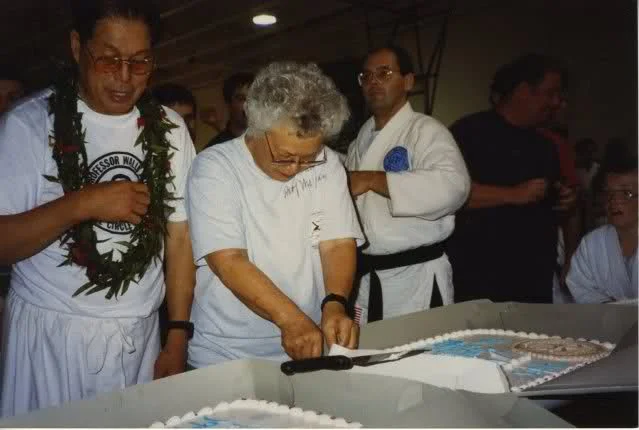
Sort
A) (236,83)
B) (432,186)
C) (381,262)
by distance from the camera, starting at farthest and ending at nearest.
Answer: (236,83) → (381,262) → (432,186)

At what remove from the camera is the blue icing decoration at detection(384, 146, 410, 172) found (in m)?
1.95

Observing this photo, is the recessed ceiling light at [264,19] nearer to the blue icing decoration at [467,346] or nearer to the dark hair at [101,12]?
the dark hair at [101,12]

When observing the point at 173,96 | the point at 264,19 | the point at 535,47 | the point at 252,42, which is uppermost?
the point at 252,42

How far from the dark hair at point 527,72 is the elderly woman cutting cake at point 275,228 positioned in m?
1.11

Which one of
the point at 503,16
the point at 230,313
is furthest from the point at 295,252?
the point at 503,16

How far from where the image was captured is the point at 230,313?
52.6 inches

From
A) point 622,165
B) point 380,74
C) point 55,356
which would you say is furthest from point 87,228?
point 622,165

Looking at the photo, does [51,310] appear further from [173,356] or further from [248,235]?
[248,235]

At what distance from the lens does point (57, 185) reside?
1313mm

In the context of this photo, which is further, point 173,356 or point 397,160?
point 397,160

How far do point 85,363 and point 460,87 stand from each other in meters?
5.45

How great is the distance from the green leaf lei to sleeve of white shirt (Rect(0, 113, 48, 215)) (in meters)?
0.03

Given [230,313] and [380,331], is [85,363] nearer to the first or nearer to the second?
[230,313]

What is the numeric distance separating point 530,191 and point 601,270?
333 mm
